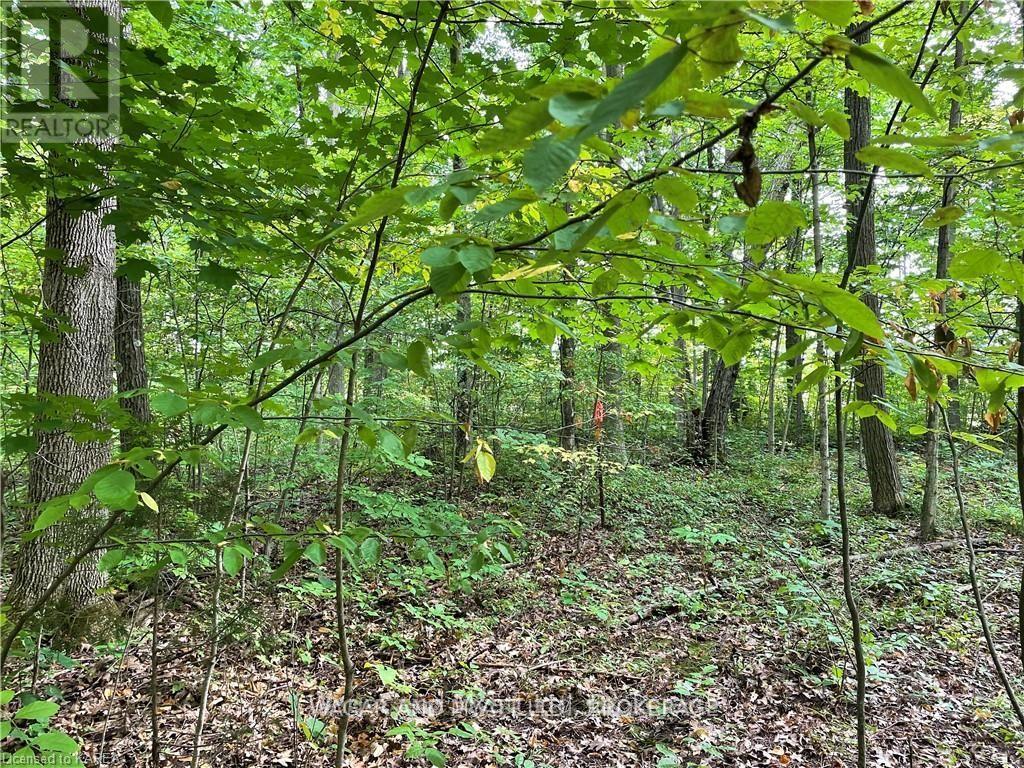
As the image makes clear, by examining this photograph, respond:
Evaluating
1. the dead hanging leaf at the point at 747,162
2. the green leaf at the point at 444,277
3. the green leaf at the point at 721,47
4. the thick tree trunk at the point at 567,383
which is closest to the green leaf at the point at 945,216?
the dead hanging leaf at the point at 747,162

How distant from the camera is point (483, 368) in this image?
149 centimetres

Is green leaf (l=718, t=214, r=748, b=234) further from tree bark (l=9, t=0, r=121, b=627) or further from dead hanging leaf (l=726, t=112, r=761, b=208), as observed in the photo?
tree bark (l=9, t=0, r=121, b=627)

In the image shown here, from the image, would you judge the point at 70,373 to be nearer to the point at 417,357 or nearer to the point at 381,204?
the point at 417,357

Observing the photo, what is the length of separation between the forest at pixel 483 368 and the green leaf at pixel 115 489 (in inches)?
0.4

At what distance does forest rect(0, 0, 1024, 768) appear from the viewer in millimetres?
1006

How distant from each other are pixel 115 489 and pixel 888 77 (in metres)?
1.46

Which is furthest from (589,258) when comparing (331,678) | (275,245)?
(331,678)

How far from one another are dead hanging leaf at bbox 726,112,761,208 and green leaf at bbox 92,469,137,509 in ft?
4.14

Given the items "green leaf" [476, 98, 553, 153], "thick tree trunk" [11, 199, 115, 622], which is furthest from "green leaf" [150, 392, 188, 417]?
"thick tree trunk" [11, 199, 115, 622]

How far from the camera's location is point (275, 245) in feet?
7.17

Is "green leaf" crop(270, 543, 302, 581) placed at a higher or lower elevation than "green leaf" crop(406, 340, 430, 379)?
lower

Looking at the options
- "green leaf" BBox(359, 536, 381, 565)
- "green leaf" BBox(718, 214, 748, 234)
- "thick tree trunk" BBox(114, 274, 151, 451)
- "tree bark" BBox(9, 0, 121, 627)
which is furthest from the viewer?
"thick tree trunk" BBox(114, 274, 151, 451)

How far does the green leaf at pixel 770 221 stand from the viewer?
0.90 meters

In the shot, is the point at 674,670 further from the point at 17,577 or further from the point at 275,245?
the point at 17,577
